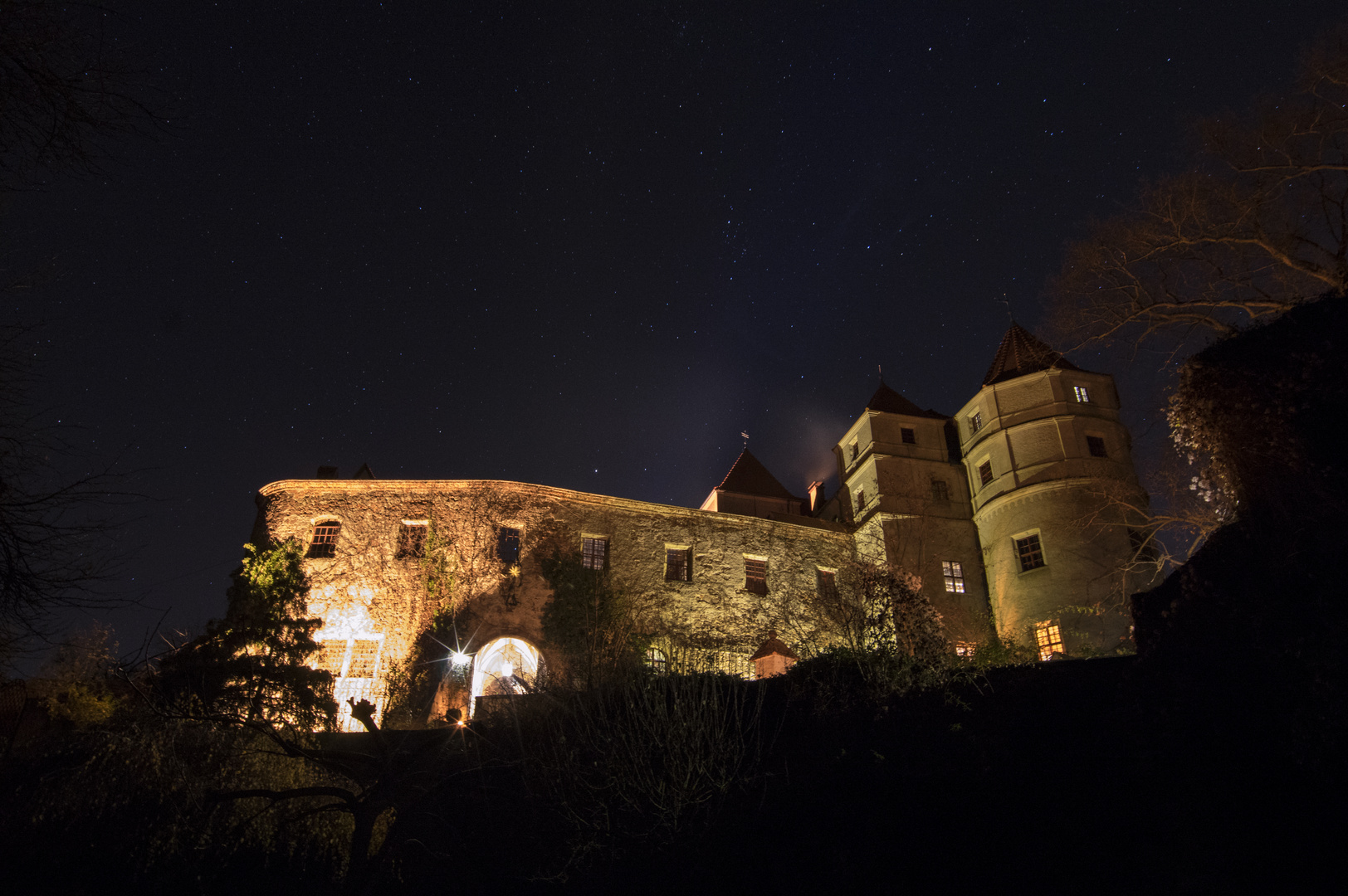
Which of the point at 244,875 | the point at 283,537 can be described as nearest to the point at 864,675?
the point at 244,875

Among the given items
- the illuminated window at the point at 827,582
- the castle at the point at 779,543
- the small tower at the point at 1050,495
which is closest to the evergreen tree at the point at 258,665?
the castle at the point at 779,543

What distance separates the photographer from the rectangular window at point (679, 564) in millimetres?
24688

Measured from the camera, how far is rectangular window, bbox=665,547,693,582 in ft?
81.0

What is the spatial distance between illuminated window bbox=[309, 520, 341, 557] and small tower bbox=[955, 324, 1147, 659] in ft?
69.0

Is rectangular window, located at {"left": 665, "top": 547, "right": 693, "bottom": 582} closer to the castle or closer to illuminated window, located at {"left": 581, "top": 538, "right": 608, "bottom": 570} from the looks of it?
the castle

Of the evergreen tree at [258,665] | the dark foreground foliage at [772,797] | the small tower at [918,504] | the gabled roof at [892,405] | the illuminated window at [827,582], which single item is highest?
the gabled roof at [892,405]

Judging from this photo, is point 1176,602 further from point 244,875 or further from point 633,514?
point 633,514

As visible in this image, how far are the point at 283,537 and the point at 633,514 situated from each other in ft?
35.0

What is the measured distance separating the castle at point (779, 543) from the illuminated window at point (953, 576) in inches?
2.5

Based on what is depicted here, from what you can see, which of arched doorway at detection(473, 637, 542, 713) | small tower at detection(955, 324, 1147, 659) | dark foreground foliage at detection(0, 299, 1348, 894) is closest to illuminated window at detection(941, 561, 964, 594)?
small tower at detection(955, 324, 1147, 659)

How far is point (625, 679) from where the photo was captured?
44.2 feet

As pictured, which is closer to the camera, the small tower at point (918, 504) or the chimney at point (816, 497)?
the small tower at point (918, 504)

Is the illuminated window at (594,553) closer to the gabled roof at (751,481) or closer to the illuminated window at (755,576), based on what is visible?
the illuminated window at (755,576)

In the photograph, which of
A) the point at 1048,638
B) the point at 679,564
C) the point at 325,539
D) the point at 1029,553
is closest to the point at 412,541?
the point at 325,539
